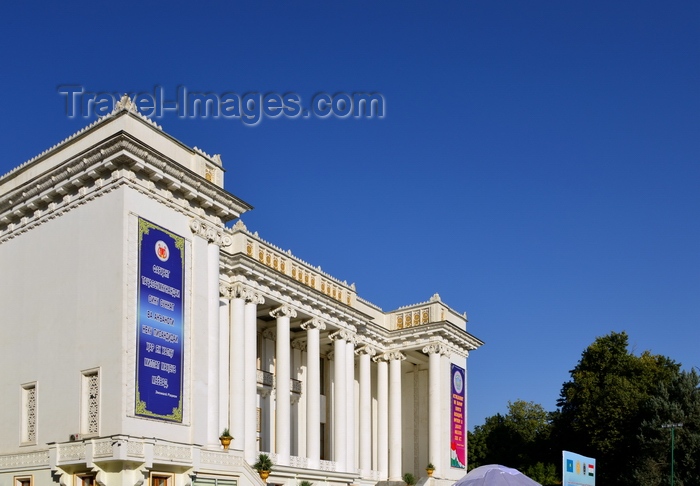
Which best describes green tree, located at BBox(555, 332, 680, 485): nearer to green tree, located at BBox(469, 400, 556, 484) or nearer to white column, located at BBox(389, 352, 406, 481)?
green tree, located at BBox(469, 400, 556, 484)

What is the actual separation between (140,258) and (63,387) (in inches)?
187

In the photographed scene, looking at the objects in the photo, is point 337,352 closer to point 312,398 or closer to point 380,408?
point 312,398

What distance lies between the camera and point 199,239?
27.8 m

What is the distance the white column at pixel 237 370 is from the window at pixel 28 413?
9644mm

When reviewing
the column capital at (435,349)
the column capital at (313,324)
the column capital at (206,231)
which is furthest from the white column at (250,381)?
the column capital at (435,349)

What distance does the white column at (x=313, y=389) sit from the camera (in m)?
40.7

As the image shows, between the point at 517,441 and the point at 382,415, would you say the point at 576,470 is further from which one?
the point at 517,441

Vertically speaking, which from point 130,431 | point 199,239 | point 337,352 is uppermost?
point 199,239

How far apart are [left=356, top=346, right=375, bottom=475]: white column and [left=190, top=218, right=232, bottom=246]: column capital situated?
66.0ft

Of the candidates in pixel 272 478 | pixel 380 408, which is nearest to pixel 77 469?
pixel 272 478

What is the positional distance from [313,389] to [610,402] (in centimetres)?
2856

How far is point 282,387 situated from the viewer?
38.6 m

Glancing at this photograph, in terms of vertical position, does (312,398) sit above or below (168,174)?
below

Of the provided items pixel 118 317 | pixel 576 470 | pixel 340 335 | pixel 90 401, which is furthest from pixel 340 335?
pixel 118 317
